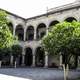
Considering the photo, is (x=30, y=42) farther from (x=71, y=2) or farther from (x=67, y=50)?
(x=67, y=50)

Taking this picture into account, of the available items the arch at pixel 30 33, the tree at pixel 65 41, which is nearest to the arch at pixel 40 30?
the arch at pixel 30 33

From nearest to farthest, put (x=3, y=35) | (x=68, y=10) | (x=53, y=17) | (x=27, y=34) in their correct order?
(x=3, y=35), (x=68, y=10), (x=53, y=17), (x=27, y=34)

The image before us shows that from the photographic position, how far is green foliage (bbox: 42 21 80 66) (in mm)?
15055

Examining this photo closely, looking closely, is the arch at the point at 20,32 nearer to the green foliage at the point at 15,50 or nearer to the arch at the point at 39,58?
the arch at the point at 39,58

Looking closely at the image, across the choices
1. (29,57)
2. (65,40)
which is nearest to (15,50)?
(29,57)

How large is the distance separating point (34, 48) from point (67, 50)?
69.0 ft

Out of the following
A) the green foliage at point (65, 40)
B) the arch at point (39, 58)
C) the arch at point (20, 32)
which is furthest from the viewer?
the arch at point (20, 32)

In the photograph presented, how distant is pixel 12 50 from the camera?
1252 inches

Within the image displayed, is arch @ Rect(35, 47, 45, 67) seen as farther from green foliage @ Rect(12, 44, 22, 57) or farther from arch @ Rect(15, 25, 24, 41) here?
green foliage @ Rect(12, 44, 22, 57)

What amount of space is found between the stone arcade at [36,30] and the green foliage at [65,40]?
50.7 feet

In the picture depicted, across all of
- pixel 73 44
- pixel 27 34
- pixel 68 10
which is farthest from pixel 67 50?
pixel 27 34

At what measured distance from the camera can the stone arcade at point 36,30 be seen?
106 ft

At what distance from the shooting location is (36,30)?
36719mm

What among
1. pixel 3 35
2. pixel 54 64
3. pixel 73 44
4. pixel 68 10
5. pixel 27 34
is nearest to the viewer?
pixel 3 35
